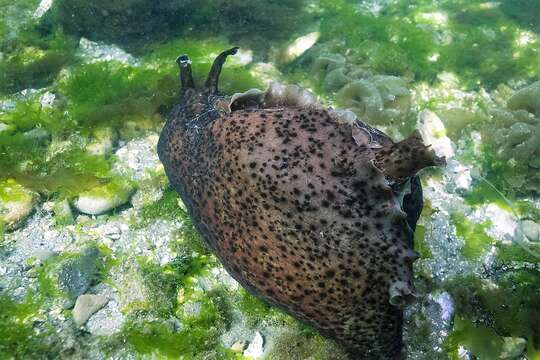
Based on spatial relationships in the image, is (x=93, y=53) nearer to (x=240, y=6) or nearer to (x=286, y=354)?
(x=240, y=6)

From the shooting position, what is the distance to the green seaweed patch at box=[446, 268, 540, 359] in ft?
11.3

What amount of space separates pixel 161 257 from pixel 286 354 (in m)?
1.59

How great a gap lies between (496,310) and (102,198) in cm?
423

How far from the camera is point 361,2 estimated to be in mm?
9312

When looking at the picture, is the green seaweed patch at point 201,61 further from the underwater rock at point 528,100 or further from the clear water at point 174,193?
the underwater rock at point 528,100

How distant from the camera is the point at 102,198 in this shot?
4418 mm

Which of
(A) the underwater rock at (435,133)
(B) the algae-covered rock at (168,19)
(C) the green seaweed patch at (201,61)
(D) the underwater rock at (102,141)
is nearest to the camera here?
(D) the underwater rock at (102,141)

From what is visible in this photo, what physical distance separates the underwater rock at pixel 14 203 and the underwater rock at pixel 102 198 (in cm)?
48

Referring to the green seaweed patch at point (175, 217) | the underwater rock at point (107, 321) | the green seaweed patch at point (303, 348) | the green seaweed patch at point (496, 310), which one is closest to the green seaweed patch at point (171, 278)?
the green seaweed patch at point (175, 217)

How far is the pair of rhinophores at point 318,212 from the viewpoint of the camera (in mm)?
2459

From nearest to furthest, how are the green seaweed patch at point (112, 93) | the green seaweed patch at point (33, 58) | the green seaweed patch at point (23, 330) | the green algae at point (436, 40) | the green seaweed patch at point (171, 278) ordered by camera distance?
the green seaweed patch at point (23, 330)
the green seaweed patch at point (171, 278)
the green seaweed patch at point (112, 93)
the green seaweed patch at point (33, 58)
the green algae at point (436, 40)

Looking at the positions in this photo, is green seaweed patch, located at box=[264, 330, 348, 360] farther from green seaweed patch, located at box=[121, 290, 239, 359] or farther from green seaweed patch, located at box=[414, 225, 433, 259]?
green seaweed patch, located at box=[414, 225, 433, 259]

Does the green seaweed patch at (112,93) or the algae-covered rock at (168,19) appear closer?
the green seaweed patch at (112,93)

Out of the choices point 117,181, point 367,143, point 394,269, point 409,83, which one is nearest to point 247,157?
point 367,143
